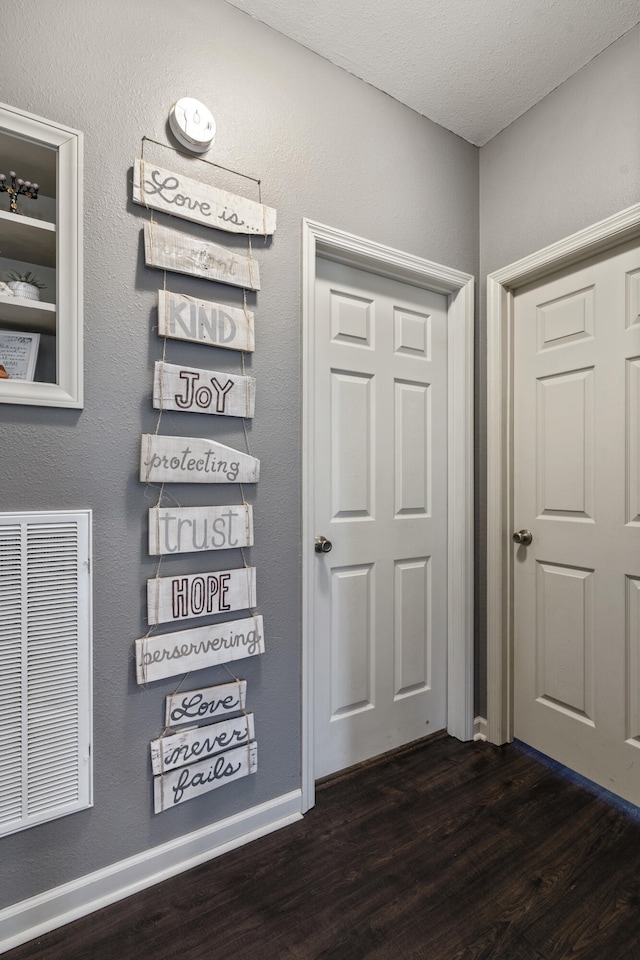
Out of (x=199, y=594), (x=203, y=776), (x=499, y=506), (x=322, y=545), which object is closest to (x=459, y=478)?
(x=499, y=506)

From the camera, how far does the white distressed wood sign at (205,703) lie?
1416mm

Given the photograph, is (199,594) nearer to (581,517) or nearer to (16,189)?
(16,189)

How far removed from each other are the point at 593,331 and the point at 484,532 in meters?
0.88

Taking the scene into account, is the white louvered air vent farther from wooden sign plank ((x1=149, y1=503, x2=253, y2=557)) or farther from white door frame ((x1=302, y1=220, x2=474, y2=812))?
white door frame ((x1=302, y1=220, x2=474, y2=812))

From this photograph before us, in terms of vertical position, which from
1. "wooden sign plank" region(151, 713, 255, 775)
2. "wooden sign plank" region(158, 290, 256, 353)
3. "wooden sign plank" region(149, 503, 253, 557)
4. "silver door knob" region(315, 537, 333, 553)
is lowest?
"wooden sign plank" region(151, 713, 255, 775)

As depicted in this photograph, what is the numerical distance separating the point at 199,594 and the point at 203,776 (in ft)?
1.78

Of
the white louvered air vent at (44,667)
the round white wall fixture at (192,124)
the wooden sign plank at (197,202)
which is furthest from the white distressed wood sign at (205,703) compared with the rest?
the round white wall fixture at (192,124)

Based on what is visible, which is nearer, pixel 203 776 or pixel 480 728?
pixel 203 776

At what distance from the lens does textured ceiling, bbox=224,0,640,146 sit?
153 cm

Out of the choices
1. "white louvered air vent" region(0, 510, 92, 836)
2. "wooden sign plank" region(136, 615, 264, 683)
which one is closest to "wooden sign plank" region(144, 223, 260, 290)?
"white louvered air vent" region(0, 510, 92, 836)

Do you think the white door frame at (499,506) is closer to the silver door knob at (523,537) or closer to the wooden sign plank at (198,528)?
the silver door knob at (523,537)

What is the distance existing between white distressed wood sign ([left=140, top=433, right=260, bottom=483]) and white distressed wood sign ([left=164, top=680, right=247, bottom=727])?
0.62 metres

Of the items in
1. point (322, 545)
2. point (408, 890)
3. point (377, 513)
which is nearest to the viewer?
point (408, 890)

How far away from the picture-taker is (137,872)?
53.7 inches
